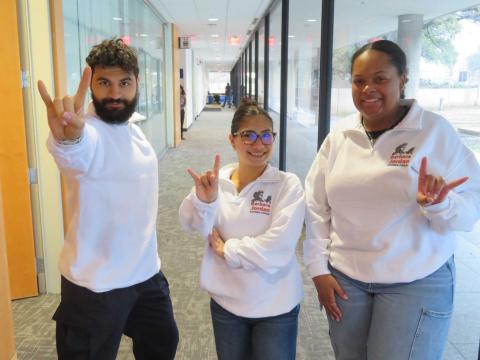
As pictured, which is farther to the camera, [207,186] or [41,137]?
[41,137]

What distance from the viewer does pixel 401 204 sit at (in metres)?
1.32

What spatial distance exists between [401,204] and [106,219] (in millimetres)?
918

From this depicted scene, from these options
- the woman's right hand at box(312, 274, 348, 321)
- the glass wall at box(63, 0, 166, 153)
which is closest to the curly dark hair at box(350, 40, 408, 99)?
the woman's right hand at box(312, 274, 348, 321)

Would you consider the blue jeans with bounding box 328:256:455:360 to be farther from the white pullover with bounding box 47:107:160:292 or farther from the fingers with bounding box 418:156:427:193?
the white pullover with bounding box 47:107:160:292

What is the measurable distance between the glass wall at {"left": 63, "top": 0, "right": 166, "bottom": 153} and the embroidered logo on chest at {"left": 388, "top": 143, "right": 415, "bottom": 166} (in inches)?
105

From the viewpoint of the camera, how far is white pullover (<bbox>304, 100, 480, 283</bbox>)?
4.30 ft

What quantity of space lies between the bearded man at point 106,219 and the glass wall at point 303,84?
2973 mm

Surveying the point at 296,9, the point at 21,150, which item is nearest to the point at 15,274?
the point at 21,150

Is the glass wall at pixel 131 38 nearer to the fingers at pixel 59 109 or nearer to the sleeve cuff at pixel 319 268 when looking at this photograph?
the fingers at pixel 59 109

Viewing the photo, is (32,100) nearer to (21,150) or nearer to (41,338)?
(21,150)

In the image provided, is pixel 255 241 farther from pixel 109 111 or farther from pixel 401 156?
pixel 109 111

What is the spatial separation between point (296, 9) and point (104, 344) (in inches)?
196

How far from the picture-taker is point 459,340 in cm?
248

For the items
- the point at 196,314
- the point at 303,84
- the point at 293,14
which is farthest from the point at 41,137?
the point at 293,14
